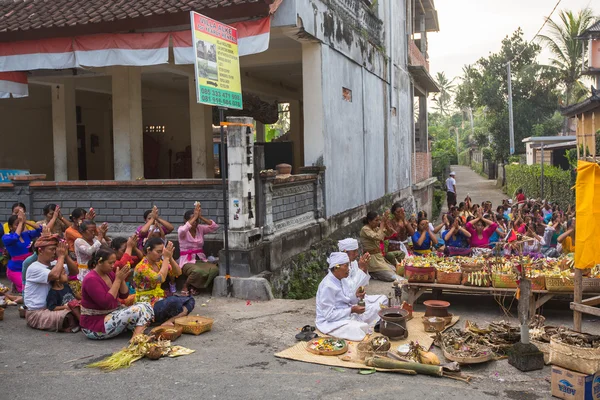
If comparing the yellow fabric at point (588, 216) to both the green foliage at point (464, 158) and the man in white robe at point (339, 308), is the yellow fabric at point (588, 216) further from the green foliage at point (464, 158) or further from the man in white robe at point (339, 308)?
the green foliage at point (464, 158)

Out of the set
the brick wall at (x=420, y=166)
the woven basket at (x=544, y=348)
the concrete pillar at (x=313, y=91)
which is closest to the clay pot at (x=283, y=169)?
the concrete pillar at (x=313, y=91)

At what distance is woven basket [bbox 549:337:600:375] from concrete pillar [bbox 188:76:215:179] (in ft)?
36.2

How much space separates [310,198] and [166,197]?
3.26 meters

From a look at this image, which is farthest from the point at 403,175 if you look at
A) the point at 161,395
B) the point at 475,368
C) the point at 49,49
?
the point at 161,395

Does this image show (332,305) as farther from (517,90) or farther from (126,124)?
(517,90)

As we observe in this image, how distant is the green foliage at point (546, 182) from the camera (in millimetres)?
19984

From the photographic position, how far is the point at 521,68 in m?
40.5

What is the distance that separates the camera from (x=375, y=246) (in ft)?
40.0

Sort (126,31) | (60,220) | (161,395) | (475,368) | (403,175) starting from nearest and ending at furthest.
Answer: (161,395), (475,368), (60,220), (126,31), (403,175)

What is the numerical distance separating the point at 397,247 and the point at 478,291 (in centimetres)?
406

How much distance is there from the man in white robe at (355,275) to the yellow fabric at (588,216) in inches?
115

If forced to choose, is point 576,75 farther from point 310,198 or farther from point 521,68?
point 310,198

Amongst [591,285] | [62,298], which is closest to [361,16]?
[591,285]

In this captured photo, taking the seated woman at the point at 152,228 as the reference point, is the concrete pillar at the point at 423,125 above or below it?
above
